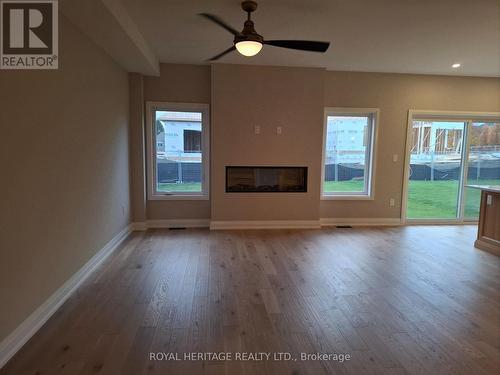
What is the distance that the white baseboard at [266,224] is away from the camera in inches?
199

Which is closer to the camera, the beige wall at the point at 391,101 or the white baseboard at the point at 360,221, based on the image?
the beige wall at the point at 391,101

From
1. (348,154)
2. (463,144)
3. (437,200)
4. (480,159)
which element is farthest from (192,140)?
(480,159)

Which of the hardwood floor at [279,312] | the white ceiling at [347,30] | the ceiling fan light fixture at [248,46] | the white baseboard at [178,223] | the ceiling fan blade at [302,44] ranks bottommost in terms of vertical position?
the hardwood floor at [279,312]

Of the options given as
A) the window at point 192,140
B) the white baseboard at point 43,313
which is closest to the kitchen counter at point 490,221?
the window at point 192,140

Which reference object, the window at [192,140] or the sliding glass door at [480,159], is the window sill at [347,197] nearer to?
the sliding glass door at [480,159]

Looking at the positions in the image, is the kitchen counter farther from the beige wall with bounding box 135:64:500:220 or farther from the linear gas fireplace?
the linear gas fireplace

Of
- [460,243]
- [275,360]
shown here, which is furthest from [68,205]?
[460,243]

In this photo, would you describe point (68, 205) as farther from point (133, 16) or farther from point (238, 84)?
point (238, 84)

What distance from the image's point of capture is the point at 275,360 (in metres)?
1.90

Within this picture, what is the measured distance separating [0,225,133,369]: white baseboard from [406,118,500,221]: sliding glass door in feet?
17.2

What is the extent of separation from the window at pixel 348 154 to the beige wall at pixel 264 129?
395 millimetres

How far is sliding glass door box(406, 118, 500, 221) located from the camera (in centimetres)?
556

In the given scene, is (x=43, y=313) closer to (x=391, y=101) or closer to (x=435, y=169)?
(x=391, y=101)

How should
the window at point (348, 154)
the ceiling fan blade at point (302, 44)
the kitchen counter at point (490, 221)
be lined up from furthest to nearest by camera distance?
1. the window at point (348, 154)
2. the kitchen counter at point (490, 221)
3. the ceiling fan blade at point (302, 44)
